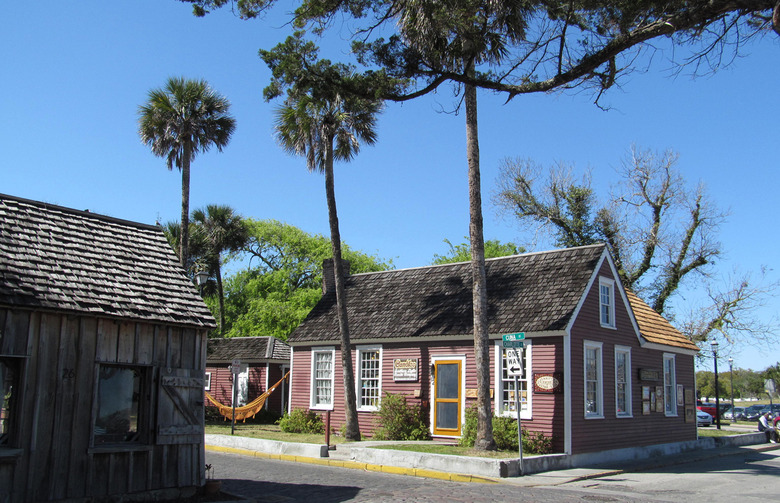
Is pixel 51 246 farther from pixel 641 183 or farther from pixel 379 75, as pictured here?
pixel 641 183

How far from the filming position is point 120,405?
1020 cm

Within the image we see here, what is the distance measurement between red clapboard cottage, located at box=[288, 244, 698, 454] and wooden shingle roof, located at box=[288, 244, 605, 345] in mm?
43

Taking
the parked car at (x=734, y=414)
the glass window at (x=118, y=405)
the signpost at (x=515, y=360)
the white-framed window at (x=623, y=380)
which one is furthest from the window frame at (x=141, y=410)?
the parked car at (x=734, y=414)

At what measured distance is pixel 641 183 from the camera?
35.5m

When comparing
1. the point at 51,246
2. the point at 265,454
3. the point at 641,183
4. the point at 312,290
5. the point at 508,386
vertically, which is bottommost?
the point at 265,454

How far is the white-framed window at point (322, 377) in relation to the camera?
2252 cm

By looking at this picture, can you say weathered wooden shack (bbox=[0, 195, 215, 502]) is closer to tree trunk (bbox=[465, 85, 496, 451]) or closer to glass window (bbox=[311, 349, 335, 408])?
tree trunk (bbox=[465, 85, 496, 451])

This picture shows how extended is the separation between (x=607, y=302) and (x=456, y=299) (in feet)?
14.5

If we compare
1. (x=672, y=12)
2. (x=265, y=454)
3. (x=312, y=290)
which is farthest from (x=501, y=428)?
(x=312, y=290)

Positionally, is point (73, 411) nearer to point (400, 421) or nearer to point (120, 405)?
point (120, 405)

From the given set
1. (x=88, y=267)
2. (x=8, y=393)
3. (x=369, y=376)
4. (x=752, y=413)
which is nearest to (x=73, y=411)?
Answer: (x=8, y=393)

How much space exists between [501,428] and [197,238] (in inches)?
911

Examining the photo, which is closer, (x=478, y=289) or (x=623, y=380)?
(x=478, y=289)

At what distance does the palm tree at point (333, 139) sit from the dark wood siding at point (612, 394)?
6.42 meters
